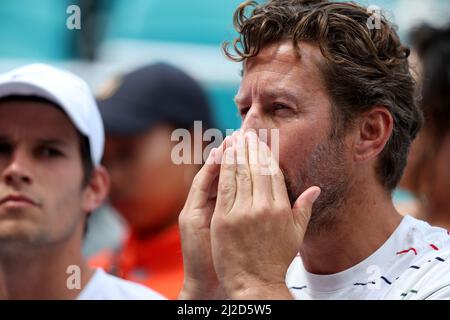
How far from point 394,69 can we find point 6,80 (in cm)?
155

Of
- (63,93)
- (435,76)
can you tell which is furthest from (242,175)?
(435,76)

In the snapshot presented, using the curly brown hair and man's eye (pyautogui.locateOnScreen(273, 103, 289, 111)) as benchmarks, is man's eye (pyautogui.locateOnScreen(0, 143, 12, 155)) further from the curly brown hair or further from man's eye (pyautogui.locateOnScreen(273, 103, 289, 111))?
man's eye (pyautogui.locateOnScreen(273, 103, 289, 111))

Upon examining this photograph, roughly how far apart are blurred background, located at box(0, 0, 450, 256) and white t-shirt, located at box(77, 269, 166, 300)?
2281 mm

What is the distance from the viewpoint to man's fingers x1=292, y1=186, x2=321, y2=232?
267 cm

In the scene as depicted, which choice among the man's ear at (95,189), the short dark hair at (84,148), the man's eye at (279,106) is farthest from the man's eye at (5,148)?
the man's eye at (279,106)

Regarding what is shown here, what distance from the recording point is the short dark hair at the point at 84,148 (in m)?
3.50

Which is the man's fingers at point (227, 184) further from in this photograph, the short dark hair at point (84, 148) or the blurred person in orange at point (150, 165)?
the blurred person in orange at point (150, 165)

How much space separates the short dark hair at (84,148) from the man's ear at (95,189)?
3 centimetres

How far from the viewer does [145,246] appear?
438 centimetres

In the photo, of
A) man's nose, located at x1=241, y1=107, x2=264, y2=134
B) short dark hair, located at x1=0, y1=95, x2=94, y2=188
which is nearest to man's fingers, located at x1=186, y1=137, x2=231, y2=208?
man's nose, located at x1=241, y1=107, x2=264, y2=134

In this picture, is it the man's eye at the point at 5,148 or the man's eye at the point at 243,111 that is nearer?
the man's eye at the point at 243,111

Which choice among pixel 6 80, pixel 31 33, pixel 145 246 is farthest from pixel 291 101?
pixel 31 33
